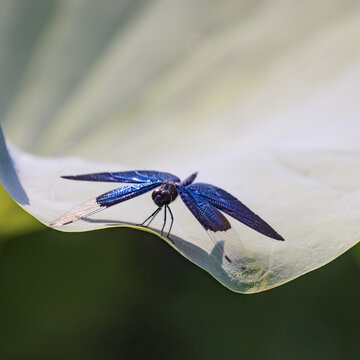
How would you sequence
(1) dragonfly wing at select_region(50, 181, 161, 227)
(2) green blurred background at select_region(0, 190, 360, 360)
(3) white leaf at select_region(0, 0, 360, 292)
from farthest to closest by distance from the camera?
(2) green blurred background at select_region(0, 190, 360, 360) < (3) white leaf at select_region(0, 0, 360, 292) < (1) dragonfly wing at select_region(50, 181, 161, 227)

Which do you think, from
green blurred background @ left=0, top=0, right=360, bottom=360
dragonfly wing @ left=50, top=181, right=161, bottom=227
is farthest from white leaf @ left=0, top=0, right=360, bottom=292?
green blurred background @ left=0, top=0, right=360, bottom=360

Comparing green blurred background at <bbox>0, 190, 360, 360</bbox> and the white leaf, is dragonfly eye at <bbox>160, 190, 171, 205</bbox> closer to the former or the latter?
the white leaf

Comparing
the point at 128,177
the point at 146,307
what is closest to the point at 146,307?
the point at 146,307

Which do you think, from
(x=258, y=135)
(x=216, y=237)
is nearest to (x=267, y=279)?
(x=216, y=237)

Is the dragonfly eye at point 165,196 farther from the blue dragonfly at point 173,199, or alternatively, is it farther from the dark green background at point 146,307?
the dark green background at point 146,307

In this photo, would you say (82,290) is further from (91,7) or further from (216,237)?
(91,7)

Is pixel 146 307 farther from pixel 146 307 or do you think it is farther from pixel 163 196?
pixel 163 196

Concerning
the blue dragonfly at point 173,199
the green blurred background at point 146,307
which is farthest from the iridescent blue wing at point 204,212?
the green blurred background at point 146,307

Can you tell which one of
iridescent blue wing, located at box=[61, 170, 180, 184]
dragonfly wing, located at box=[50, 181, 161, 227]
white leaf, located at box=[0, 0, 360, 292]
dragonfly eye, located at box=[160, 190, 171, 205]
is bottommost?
dragonfly wing, located at box=[50, 181, 161, 227]
